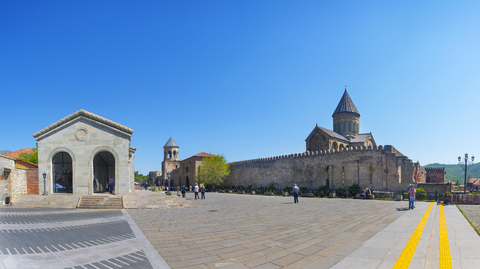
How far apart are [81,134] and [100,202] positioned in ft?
18.5

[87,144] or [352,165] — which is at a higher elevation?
[87,144]

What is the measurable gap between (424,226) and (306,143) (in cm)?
3903

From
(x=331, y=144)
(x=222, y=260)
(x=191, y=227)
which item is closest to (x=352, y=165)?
(x=331, y=144)

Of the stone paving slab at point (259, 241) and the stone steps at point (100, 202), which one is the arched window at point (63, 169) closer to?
the stone steps at point (100, 202)

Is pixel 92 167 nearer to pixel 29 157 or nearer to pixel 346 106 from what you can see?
pixel 29 157

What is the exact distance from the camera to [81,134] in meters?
18.1

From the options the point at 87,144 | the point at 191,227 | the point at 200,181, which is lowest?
the point at 200,181

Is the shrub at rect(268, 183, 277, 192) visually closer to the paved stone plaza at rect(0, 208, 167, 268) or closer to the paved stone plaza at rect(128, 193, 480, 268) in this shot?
the paved stone plaza at rect(128, 193, 480, 268)

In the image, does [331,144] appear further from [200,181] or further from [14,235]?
[14,235]

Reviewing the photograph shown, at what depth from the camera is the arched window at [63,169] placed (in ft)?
59.9

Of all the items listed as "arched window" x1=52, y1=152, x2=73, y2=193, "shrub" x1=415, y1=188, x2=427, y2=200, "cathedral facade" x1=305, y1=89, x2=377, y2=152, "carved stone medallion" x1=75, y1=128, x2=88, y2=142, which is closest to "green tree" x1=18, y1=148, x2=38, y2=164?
"arched window" x1=52, y1=152, x2=73, y2=193

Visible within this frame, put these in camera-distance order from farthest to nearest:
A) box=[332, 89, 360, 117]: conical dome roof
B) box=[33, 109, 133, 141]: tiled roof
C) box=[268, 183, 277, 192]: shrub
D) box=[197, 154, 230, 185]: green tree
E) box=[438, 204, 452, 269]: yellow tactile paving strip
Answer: box=[332, 89, 360, 117]: conical dome roof < box=[197, 154, 230, 185]: green tree < box=[268, 183, 277, 192]: shrub < box=[33, 109, 133, 141]: tiled roof < box=[438, 204, 452, 269]: yellow tactile paving strip

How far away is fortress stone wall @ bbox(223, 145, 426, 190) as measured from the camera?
26.0 m

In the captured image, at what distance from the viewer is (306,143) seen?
46.5 m
